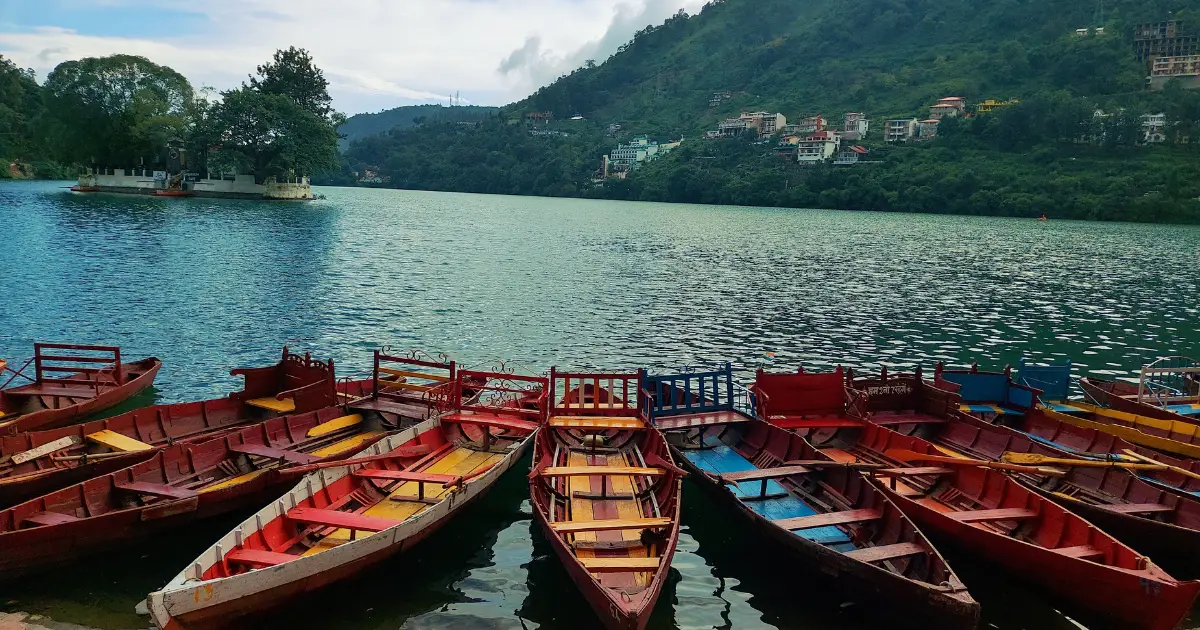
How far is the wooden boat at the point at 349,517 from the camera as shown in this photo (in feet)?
31.8

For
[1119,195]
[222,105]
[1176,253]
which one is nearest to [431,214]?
[222,105]

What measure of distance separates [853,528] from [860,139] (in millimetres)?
189448

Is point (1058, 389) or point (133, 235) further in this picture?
point (133, 235)

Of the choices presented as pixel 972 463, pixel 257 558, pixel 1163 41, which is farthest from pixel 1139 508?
pixel 1163 41

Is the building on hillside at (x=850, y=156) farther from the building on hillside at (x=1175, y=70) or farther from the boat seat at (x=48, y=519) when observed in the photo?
the boat seat at (x=48, y=519)

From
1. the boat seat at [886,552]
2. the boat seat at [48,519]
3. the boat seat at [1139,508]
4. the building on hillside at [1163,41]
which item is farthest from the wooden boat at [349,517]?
the building on hillside at [1163,41]

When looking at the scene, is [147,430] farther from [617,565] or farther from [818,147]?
[818,147]

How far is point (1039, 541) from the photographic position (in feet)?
40.8

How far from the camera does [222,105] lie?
114 metres

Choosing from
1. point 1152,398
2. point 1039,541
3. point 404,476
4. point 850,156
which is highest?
point 850,156

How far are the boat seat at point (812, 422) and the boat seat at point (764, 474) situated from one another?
9.62 feet

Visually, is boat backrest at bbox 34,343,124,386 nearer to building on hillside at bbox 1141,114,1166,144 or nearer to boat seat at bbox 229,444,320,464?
boat seat at bbox 229,444,320,464

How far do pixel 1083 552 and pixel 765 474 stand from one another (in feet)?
17.1

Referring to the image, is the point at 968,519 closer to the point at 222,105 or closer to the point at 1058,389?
the point at 1058,389
